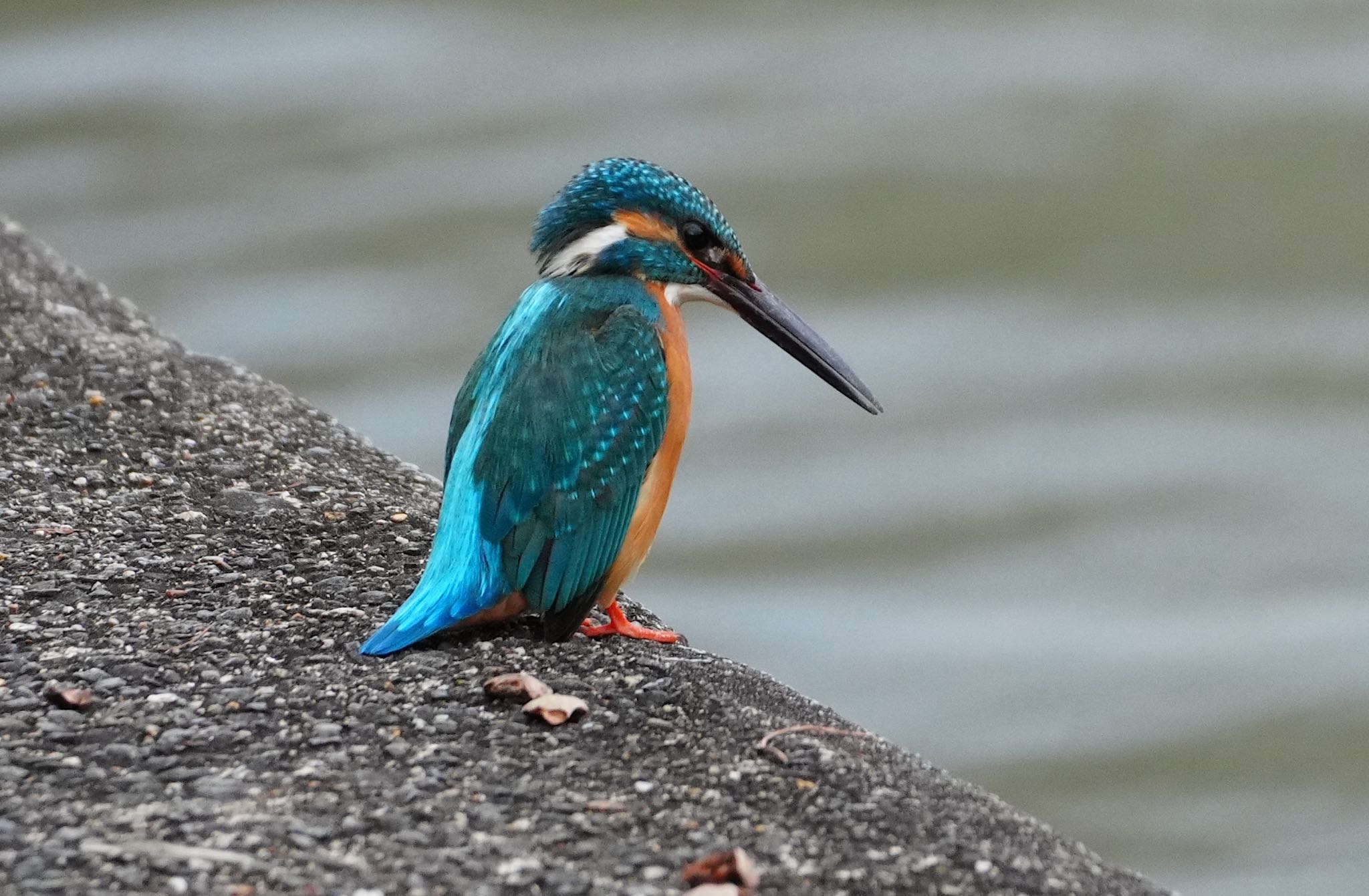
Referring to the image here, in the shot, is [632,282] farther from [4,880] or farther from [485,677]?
[4,880]

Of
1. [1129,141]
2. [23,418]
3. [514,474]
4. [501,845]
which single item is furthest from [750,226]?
[501,845]

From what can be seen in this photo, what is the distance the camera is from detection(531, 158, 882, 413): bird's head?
3055 mm

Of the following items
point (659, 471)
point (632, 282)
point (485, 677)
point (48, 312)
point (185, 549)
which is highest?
point (48, 312)

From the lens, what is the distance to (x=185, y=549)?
3.07 meters

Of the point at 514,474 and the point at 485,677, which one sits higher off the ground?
the point at 514,474

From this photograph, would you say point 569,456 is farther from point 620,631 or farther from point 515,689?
point 515,689

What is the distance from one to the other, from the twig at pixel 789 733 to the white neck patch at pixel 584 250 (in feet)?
3.12

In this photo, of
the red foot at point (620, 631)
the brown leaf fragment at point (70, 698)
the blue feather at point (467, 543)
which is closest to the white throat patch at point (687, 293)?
the blue feather at point (467, 543)

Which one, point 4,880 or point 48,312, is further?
point 48,312

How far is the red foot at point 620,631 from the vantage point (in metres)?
2.94

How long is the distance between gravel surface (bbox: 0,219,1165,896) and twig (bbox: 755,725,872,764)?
1 centimetres

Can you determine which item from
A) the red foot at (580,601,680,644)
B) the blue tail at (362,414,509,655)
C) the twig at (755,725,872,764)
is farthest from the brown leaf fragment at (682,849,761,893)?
the red foot at (580,601,680,644)

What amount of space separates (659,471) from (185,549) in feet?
2.75

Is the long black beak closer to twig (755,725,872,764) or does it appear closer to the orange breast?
the orange breast
